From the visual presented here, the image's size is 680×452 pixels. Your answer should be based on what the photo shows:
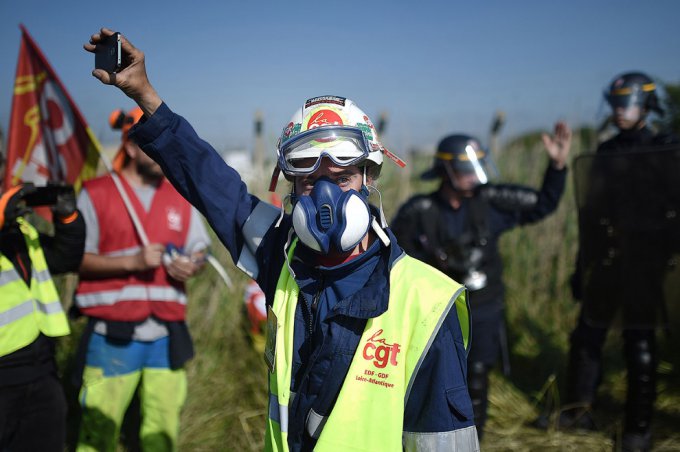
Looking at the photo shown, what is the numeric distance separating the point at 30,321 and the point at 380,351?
6.05ft

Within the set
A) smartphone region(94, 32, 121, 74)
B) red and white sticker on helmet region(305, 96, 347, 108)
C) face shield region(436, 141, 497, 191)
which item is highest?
face shield region(436, 141, 497, 191)

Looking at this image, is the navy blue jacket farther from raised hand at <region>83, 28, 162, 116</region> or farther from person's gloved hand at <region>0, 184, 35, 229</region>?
person's gloved hand at <region>0, 184, 35, 229</region>

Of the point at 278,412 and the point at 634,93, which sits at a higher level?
the point at 634,93

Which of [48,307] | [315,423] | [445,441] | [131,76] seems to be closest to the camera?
[445,441]

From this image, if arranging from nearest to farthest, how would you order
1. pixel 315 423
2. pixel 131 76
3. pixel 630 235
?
pixel 315 423 → pixel 131 76 → pixel 630 235

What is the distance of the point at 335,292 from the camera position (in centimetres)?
179

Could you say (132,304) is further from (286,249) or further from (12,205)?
(286,249)

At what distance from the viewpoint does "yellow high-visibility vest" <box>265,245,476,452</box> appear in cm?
161

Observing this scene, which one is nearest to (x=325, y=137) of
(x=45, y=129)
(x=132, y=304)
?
(x=132, y=304)

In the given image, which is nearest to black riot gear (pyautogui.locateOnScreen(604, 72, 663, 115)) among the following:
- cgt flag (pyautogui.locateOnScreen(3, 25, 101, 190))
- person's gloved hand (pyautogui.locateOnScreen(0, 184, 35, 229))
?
cgt flag (pyautogui.locateOnScreen(3, 25, 101, 190))

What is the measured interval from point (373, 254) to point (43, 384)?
1.88 metres

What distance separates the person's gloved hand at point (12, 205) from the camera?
8.32 feet

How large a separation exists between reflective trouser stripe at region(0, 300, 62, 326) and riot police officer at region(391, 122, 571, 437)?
2387 millimetres

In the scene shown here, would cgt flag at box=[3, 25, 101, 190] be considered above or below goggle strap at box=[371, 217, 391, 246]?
above
